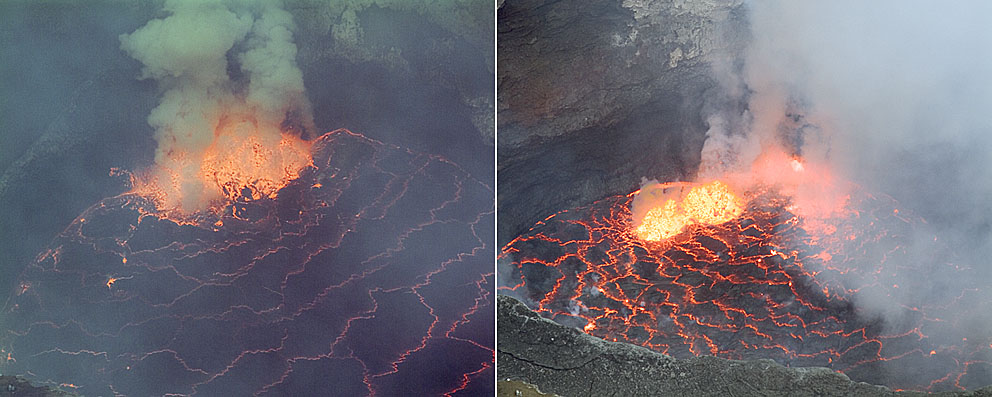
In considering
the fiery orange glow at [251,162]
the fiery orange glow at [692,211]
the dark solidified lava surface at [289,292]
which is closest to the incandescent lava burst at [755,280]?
the fiery orange glow at [692,211]

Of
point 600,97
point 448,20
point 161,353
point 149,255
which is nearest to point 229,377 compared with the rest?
point 161,353

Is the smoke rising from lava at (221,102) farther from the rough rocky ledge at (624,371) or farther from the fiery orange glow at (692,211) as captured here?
the fiery orange glow at (692,211)

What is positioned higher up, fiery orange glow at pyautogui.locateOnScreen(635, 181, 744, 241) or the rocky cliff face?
the rocky cliff face

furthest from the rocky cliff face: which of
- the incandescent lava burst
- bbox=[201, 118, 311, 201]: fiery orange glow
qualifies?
bbox=[201, 118, 311, 201]: fiery orange glow

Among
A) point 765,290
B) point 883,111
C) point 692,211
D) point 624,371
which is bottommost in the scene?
point 624,371

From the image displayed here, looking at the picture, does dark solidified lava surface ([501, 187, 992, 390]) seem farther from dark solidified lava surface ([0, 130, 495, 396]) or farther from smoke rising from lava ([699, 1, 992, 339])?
dark solidified lava surface ([0, 130, 495, 396])

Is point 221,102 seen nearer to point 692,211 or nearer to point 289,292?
point 289,292

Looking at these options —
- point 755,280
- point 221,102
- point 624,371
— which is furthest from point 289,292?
point 755,280
